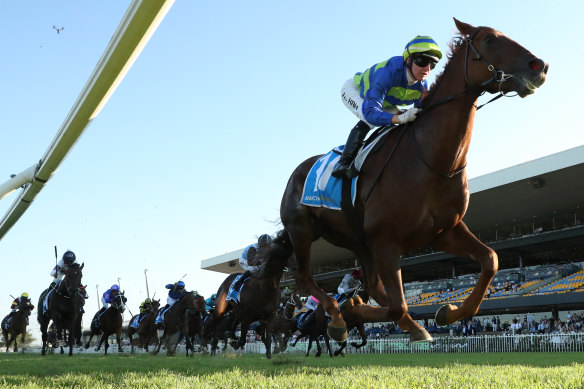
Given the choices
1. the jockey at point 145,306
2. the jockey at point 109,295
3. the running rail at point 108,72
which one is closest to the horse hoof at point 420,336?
the running rail at point 108,72

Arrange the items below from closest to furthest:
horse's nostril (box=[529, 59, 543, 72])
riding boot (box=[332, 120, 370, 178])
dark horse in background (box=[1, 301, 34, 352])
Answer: horse's nostril (box=[529, 59, 543, 72]) → riding boot (box=[332, 120, 370, 178]) → dark horse in background (box=[1, 301, 34, 352])

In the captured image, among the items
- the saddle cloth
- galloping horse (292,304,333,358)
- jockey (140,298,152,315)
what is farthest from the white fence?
the saddle cloth

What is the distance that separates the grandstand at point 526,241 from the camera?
25156mm

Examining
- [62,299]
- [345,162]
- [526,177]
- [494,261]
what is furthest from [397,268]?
[526,177]

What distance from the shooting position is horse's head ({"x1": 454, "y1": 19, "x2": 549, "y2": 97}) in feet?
12.1

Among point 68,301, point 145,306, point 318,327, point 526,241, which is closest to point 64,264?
point 68,301

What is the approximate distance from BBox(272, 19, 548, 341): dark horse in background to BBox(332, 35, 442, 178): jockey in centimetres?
16

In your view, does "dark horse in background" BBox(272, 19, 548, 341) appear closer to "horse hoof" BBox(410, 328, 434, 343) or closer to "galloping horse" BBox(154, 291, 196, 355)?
"horse hoof" BBox(410, 328, 434, 343)

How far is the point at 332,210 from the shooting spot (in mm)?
4664

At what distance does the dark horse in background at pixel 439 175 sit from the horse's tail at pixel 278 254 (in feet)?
5.63

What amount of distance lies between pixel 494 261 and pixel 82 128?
2.98 metres

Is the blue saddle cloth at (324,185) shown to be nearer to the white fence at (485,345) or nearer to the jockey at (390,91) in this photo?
the jockey at (390,91)

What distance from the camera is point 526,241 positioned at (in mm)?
29562

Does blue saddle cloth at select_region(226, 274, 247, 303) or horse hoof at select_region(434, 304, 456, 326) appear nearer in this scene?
horse hoof at select_region(434, 304, 456, 326)
